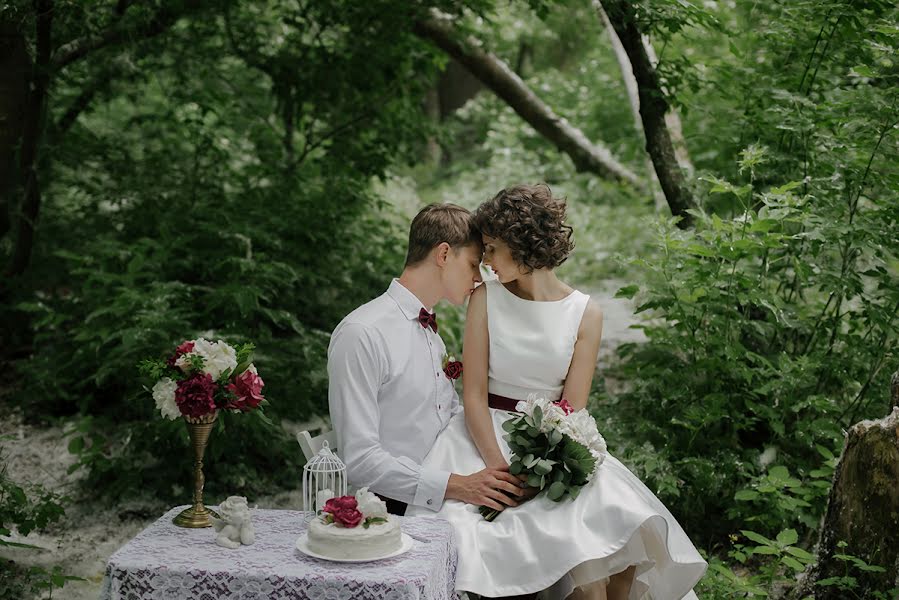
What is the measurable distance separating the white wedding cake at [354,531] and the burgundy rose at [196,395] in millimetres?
474

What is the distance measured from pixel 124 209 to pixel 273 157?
1.17 m

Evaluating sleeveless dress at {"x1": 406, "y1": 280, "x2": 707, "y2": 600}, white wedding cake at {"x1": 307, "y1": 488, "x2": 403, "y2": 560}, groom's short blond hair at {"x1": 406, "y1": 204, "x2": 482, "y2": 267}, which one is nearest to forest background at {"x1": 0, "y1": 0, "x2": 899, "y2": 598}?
sleeveless dress at {"x1": 406, "y1": 280, "x2": 707, "y2": 600}

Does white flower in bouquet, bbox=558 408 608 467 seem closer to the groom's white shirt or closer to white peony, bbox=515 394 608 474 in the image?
white peony, bbox=515 394 608 474

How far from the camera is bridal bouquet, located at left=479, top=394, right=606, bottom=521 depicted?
288cm

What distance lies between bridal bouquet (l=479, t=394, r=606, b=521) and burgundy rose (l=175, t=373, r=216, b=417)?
0.93 m

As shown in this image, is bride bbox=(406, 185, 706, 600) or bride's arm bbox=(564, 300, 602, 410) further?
bride's arm bbox=(564, 300, 602, 410)

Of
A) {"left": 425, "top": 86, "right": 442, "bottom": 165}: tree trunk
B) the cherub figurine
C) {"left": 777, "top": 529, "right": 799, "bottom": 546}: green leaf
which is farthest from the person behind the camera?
{"left": 425, "top": 86, "right": 442, "bottom": 165}: tree trunk

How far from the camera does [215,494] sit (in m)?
5.17

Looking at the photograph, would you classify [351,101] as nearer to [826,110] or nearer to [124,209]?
[124,209]

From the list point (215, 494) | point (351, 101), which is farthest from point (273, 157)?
point (215, 494)

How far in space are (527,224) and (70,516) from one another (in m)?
3.14

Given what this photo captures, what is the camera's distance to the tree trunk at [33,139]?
551 cm

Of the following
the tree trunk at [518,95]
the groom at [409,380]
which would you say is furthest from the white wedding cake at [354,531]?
the tree trunk at [518,95]

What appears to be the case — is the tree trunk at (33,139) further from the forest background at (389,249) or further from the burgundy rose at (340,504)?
the burgundy rose at (340,504)
